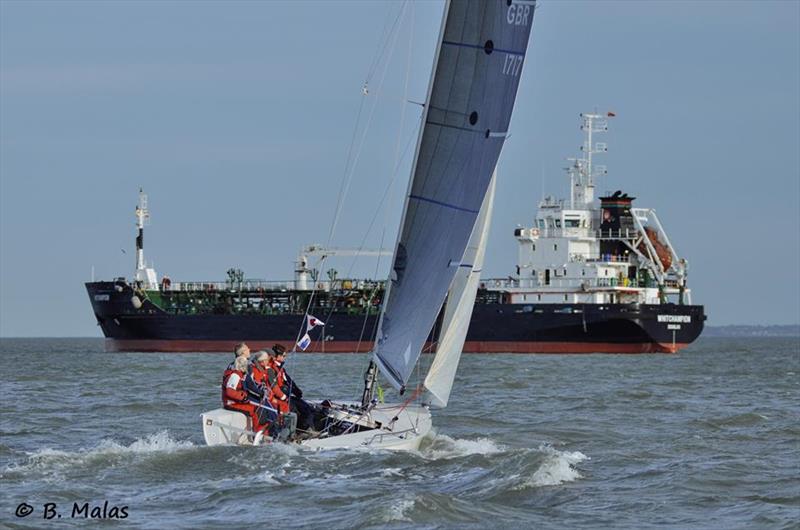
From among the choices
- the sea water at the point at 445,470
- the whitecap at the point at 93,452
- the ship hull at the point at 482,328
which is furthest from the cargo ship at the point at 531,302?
the whitecap at the point at 93,452

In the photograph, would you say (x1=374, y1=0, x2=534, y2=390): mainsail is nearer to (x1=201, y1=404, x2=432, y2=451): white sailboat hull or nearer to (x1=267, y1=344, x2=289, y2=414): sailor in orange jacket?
(x1=201, y1=404, x2=432, y2=451): white sailboat hull

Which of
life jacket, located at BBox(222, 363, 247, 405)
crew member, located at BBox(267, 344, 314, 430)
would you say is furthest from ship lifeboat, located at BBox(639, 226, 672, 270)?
life jacket, located at BBox(222, 363, 247, 405)

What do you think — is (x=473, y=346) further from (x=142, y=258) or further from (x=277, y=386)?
(x=277, y=386)

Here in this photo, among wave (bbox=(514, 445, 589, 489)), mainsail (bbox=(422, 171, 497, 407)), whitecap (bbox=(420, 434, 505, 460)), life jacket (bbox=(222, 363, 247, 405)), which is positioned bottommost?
whitecap (bbox=(420, 434, 505, 460))

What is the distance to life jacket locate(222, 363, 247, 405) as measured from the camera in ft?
56.2

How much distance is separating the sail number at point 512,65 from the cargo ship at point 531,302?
41.3 m

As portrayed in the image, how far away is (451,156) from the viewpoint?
16625 millimetres

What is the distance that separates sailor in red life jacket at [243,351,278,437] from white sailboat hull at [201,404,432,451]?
197 millimetres

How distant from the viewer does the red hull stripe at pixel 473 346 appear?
58.8 meters

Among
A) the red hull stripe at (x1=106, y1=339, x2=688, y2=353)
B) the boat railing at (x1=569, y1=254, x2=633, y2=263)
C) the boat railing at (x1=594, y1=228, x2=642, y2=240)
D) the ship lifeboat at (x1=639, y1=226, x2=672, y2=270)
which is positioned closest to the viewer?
the red hull stripe at (x1=106, y1=339, x2=688, y2=353)

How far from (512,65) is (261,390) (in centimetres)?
474

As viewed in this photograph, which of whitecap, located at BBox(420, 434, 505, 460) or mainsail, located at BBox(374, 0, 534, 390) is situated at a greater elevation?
mainsail, located at BBox(374, 0, 534, 390)

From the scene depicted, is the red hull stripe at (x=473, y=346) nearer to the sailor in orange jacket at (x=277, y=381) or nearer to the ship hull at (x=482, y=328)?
the ship hull at (x=482, y=328)

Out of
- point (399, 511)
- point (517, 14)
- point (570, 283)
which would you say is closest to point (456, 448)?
point (399, 511)
